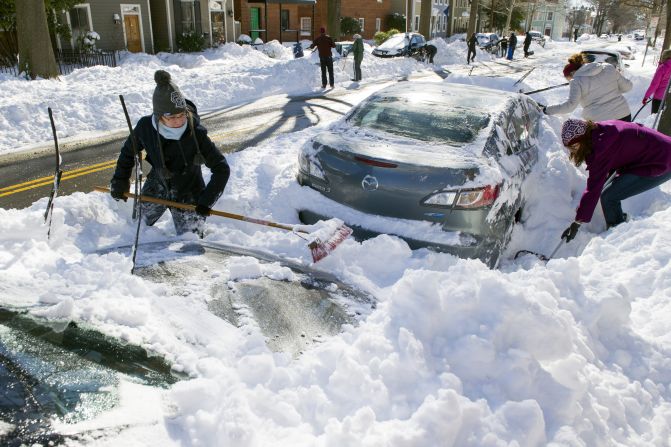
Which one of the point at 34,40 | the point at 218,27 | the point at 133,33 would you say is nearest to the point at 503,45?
the point at 218,27

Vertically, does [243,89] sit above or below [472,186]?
below

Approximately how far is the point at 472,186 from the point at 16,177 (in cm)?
648

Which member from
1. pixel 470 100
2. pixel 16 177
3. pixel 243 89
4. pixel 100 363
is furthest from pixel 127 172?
pixel 243 89

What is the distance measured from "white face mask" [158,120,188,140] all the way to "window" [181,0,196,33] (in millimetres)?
26693

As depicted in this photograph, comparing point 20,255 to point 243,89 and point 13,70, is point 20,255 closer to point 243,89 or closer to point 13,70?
point 243,89

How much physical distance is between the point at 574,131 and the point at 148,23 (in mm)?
26494

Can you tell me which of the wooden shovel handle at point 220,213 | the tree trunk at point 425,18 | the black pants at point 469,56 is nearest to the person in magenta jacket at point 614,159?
the wooden shovel handle at point 220,213

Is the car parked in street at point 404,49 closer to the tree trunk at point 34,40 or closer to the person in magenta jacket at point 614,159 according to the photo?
the tree trunk at point 34,40

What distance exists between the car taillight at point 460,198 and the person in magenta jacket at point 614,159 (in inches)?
41.4

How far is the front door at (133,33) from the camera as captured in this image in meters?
25.5

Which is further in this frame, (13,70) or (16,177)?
(13,70)

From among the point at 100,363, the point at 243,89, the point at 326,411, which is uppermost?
the point at 100,363

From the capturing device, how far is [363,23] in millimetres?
44625

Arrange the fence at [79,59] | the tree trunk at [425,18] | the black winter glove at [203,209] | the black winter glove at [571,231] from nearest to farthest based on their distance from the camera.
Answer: the black winter glove at [203,209] < the black winter glove at [571,231] < the fence at [79,59] < the tree trunk at [425,18]
